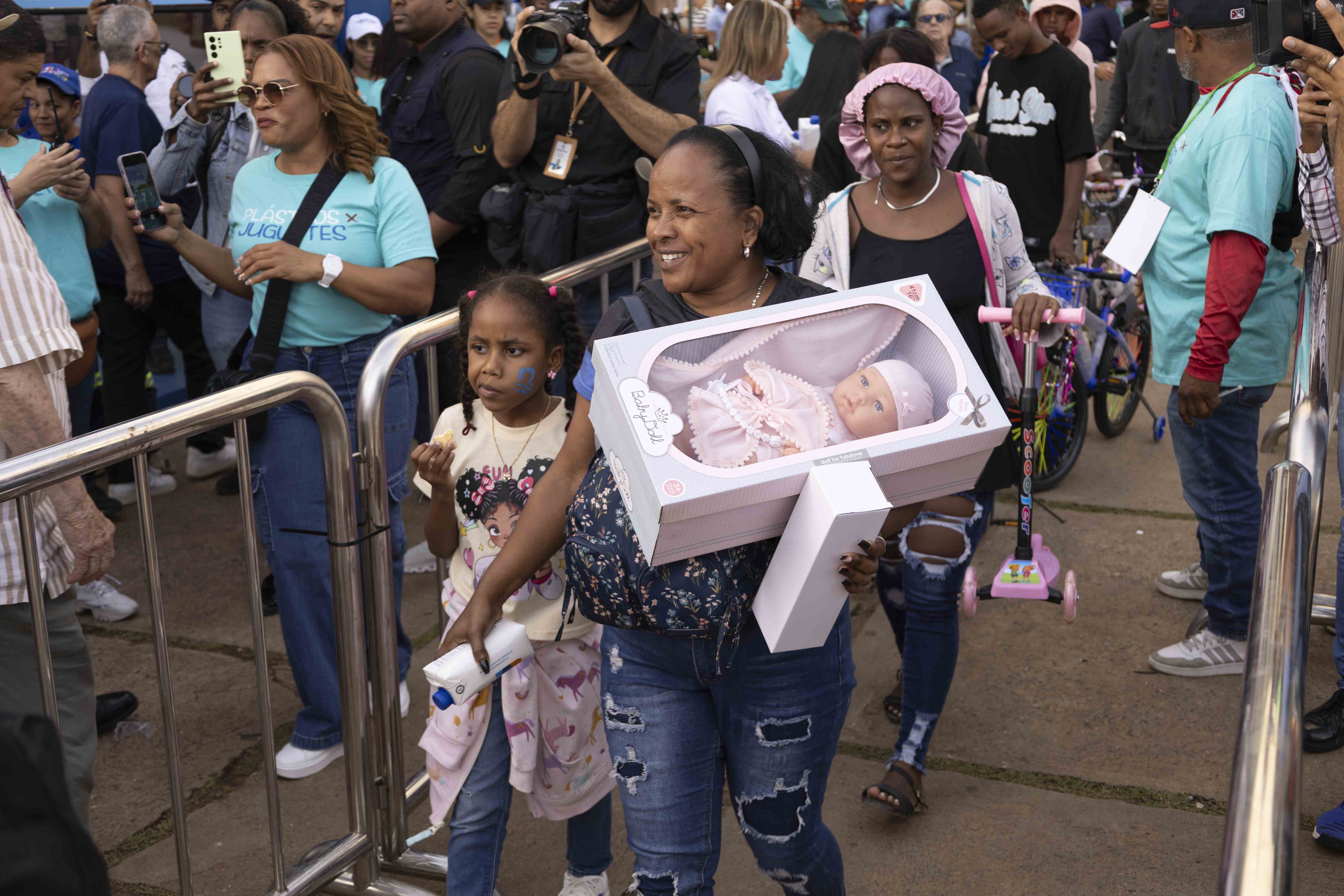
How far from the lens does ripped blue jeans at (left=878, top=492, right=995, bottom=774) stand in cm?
345

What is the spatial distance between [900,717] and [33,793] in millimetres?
3229

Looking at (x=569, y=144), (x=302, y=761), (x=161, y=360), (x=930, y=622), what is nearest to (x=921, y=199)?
(x=930, y=622)

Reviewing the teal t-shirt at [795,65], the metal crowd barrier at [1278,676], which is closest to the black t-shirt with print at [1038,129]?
the metal crowd barrier at [1278,676]

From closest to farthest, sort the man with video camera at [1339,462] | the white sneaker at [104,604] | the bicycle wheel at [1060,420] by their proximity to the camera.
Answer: the man with video camera at [1339,462]
the white sneaker at [104,604]
the bicycle wheel at [1060,420]

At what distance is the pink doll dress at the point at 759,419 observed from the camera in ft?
6.67

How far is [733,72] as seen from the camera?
6199 millimetres

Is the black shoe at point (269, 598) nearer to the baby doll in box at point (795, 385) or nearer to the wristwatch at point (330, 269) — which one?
the wristwatch at point (330, 269)

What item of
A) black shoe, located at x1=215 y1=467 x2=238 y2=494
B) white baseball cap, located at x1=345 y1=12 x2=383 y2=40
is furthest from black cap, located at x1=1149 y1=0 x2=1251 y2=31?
white baseball cap, located at x1=345 y1=12 x2=383 y2=40

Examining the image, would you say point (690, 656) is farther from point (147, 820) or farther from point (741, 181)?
point (147, 820)

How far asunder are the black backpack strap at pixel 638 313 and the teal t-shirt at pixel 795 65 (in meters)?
7.75

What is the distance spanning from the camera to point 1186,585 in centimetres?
490

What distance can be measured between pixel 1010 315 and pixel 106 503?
448cm

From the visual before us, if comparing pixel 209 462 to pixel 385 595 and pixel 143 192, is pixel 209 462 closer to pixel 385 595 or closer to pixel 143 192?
pixel 143 192

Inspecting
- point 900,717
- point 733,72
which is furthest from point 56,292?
point 733,72
